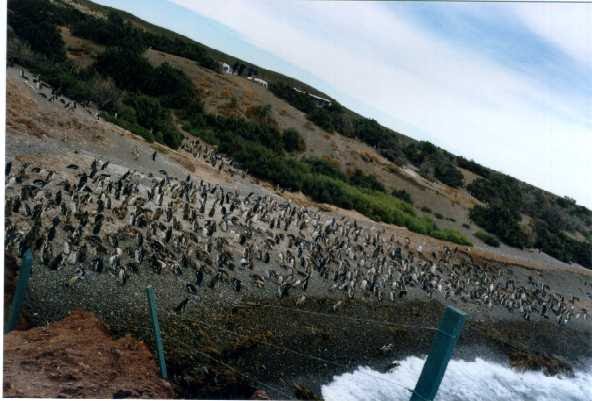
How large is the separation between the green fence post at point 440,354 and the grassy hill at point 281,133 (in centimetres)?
1333

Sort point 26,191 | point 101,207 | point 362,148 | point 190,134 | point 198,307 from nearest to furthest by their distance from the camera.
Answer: point 198,307 < point 26,191 < point 101,207 < point 190,134 < point 362,148

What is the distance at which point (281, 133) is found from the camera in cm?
2681

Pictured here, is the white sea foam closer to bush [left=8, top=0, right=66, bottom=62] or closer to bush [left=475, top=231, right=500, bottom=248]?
bush [left=475, top=231, right=500, bottom=248]

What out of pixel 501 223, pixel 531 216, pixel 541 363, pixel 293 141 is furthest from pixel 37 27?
pixel 531 216

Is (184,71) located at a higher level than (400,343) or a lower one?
higher

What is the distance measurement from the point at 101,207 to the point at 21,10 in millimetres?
13010

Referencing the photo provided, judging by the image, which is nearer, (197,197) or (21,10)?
(197,197)

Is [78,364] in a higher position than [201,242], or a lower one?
lower

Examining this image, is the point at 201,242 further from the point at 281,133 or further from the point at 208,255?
the point at 281,133

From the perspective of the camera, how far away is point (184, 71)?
2750 cm

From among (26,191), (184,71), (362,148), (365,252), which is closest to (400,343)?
(365,252)

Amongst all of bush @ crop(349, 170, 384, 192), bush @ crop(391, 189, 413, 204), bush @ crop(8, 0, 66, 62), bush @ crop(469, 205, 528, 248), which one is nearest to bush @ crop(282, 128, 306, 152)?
bush @ crop(349, 170, 384, 192)

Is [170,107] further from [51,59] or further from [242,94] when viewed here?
[242,94]

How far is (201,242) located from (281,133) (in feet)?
58.1
